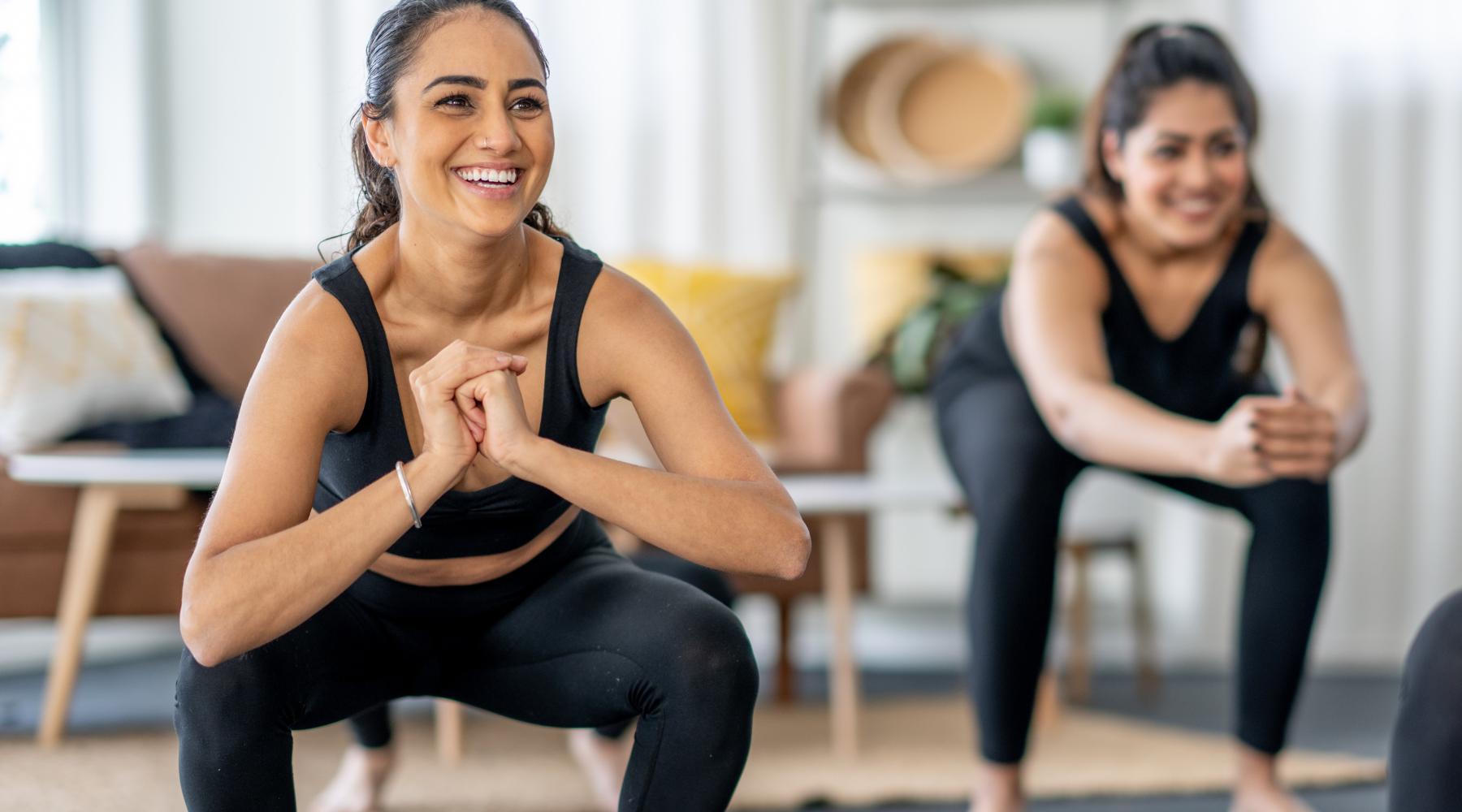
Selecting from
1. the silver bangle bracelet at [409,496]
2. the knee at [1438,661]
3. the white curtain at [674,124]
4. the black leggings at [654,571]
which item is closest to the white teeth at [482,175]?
the silver bangle bracelet at [409,496]

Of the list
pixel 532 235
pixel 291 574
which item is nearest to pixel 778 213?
pixel 532 235

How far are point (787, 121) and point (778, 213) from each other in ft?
0.83

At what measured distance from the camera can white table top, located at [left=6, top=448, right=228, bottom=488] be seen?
88.2 inches

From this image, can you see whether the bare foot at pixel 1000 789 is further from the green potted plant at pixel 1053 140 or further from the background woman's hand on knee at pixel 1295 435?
the green potted plant at pixel 1053 140

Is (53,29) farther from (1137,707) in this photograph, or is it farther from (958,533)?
(1137,707)

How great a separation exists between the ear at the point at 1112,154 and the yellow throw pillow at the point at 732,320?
1.30 metres

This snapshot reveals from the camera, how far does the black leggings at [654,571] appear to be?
1768 mm

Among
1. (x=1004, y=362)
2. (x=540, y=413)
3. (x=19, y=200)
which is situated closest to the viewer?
(x=540, y=413)

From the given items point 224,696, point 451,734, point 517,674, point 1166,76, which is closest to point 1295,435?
point 1166,76

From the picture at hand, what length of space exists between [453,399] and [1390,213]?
10.0 ft

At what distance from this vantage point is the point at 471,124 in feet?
4.06

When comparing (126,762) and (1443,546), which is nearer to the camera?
(126,762)

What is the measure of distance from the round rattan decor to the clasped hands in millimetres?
2233

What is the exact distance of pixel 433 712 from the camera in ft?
9.27
